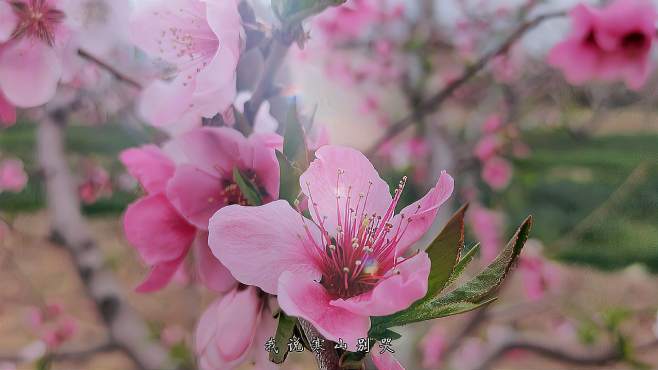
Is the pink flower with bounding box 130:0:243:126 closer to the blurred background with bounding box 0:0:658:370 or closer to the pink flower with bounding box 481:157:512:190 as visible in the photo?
the blurred background with bounding box 0:0:658:370

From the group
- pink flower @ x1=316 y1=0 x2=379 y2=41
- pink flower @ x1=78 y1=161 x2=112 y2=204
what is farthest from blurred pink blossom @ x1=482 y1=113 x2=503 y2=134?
pink flower @ x1=78 y1=161 x2=112 y2=204

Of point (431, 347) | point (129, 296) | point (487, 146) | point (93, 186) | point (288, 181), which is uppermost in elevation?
point (288, 181)

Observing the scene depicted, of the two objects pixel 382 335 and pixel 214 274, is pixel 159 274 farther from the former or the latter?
pixel 382 335

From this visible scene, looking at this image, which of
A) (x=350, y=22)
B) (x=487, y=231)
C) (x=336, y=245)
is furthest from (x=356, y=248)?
(x=487, y=231)

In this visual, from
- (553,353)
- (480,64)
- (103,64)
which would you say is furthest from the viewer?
A: (553,353)

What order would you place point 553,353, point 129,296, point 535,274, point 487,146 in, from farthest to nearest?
point 129,296 → point 487,146 → point 535,274 → point 553,353

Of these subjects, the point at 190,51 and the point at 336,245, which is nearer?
the point at 336,245

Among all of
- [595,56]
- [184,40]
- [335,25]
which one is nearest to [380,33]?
[335,25]
